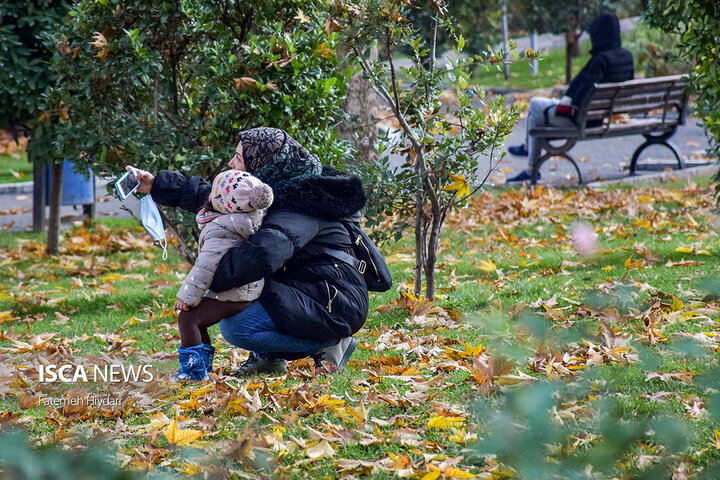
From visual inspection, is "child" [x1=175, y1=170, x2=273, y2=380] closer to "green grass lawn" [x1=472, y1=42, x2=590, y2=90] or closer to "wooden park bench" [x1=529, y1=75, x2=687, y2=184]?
"wooden park bench" [x1=529, y1=75, x2=687, y2=184]

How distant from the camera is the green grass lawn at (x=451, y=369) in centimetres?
140

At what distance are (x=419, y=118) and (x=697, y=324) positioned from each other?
1916mm

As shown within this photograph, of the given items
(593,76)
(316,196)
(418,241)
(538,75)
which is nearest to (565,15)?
(538,75)

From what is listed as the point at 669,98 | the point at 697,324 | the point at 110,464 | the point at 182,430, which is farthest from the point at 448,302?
the point at 669,98

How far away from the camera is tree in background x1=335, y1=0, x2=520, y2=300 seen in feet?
15.0

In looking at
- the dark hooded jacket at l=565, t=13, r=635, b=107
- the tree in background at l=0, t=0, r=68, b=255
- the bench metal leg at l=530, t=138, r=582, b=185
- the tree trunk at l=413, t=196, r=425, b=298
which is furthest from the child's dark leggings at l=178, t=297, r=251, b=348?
the dark hooded jacket at l=565, t=13, r=635, b=107

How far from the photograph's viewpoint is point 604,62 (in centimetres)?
997

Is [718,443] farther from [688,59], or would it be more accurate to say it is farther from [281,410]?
[688,59]

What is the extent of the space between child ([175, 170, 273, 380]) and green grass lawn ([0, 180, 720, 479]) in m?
0.19

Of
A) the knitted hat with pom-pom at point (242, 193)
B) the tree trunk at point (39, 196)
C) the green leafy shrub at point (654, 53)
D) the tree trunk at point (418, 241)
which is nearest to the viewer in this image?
the knitted hat with pom-pom at point (242, 193)

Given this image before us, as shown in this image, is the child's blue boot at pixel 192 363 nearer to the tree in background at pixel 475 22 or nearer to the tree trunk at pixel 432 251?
the tree trunk at pixel 432 251

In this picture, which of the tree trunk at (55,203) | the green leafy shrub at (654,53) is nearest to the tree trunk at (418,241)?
the tree trunk at (55,203)

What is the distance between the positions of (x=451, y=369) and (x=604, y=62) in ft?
23.2

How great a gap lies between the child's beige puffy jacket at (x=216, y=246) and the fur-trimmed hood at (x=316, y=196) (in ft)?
0.45
